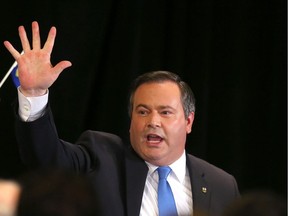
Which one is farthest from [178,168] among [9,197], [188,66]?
[9,197]

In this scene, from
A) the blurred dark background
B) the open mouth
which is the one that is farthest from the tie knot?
the blurred dark background

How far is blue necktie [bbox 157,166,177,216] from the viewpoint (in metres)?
2.13

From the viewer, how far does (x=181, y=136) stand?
242cm

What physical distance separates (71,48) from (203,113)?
82cm

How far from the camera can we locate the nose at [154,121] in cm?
232

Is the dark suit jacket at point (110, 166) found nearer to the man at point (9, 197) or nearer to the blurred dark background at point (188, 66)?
the blurred dark background at point (188, 66)

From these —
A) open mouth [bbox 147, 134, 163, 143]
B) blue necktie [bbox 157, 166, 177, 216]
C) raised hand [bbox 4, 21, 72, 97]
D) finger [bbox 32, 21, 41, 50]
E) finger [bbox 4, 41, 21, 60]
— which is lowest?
blue necktie [bbox 157, 166, 177, 216]

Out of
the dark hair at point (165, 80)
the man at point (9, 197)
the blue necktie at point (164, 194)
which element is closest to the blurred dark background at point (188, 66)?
the dark hair at point (165, 80)

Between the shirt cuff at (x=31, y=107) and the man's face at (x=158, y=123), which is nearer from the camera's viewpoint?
the shirt cuff at (x=31, y=107)

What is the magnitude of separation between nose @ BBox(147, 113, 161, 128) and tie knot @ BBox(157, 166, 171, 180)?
0.16 m

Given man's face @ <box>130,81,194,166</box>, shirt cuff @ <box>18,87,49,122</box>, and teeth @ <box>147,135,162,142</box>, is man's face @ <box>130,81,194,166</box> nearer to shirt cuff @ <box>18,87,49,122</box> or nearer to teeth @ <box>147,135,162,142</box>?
teeth @ <box>147,135,162,142</box>

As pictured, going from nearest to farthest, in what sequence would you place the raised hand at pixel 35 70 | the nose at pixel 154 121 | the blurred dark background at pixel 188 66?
the raised hand at pixel 35 70, the nose at pixel 154 121, the blurred dark background at pixel 188 66

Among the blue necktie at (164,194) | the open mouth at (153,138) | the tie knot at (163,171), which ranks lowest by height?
the blue necktie at (164,194)

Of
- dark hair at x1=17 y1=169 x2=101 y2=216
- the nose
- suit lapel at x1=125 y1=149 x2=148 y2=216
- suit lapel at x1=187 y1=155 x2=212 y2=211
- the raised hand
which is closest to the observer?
dark hair at x1=17 y1=169 x2=101 y2=216
